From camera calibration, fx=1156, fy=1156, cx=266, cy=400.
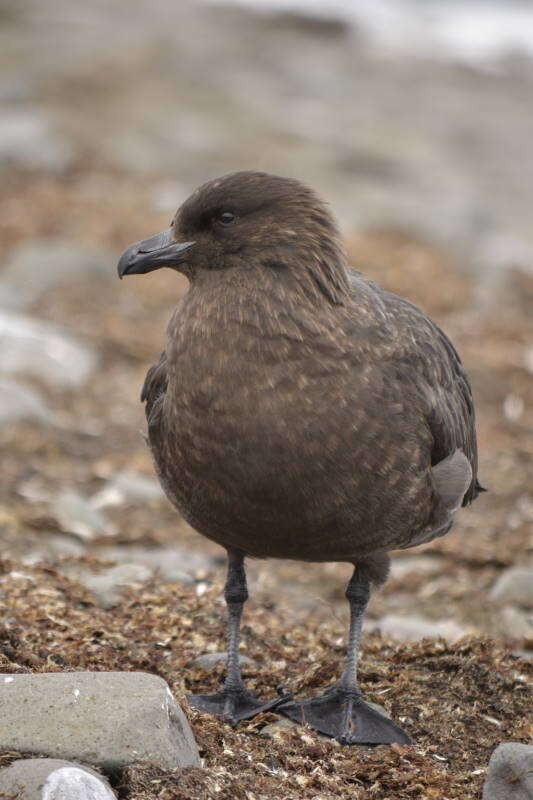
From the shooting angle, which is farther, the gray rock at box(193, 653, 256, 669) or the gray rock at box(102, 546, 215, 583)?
the gray rock at box(102, 546, 215, 583)

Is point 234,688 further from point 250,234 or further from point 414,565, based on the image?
point 414,565

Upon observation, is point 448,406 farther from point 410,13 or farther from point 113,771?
point 410,13

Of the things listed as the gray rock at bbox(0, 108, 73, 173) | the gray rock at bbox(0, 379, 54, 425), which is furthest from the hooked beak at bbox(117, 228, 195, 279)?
the gray rock at bbox(0, 108, 73, 173)

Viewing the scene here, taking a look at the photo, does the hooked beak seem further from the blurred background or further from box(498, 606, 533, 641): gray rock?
box(498, 606, 533, 641): gray rock

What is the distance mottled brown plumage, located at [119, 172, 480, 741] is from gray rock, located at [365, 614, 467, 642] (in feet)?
5.07

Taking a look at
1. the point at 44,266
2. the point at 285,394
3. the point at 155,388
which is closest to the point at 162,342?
the point at 44,266

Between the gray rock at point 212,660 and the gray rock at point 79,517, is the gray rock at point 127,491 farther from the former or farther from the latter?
the gray rock at point 212,660

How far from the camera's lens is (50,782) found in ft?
10.2

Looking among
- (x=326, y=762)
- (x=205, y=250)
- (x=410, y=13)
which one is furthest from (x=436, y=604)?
(x=410, y=13)

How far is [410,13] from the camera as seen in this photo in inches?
A: 1169

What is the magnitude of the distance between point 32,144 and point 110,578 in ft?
31.8

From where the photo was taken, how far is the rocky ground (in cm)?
444

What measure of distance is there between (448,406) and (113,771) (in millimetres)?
2046

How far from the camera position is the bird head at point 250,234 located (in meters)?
4.22
